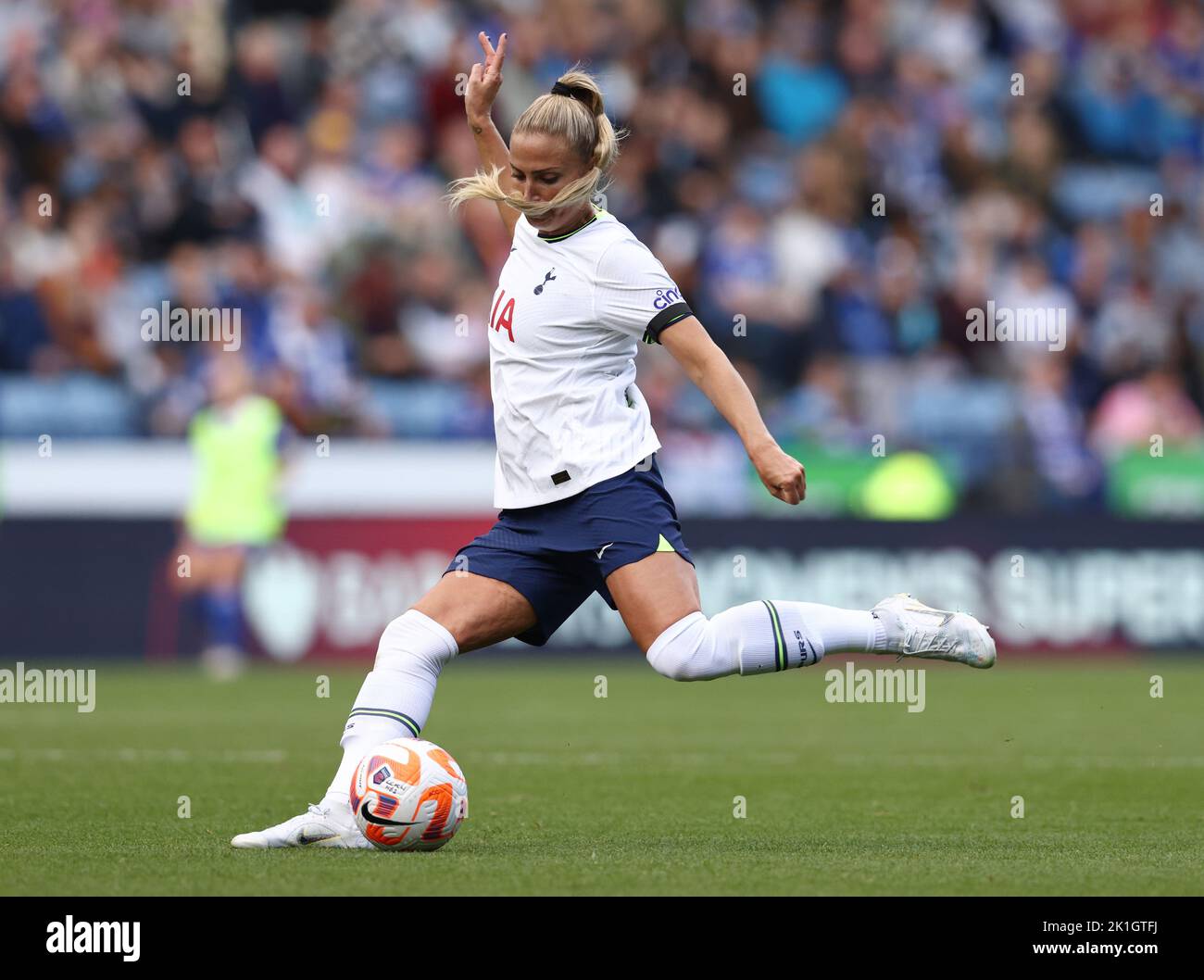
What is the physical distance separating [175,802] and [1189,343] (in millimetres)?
13215

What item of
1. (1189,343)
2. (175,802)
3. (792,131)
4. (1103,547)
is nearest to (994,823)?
(175,802)

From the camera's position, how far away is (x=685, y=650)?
6.41 metres

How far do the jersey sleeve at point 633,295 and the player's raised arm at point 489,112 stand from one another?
64 centimetres

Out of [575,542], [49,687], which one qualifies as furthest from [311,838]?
[49,687]

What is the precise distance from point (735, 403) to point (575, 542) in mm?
707

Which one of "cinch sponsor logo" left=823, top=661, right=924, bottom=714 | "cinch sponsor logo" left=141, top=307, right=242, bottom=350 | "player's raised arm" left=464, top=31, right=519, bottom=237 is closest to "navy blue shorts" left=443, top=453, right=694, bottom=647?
"player's raised arm" left=464, top=31, right=519, bottom=237

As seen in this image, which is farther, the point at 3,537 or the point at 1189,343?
the point at 1189,343

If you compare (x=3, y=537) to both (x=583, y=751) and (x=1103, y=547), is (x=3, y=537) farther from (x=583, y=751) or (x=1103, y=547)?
(x=1103, y=547)

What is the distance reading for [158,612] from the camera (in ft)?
52.6

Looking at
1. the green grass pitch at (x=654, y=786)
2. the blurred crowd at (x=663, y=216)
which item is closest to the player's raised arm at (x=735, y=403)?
the green grass pitch at (x=654, y=786)

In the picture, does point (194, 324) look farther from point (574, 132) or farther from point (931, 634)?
point (931, 634)

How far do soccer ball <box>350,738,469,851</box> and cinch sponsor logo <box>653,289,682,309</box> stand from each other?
5.06ft

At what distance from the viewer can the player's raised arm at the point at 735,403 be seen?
6055 mm

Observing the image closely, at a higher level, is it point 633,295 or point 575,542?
point 633,295
